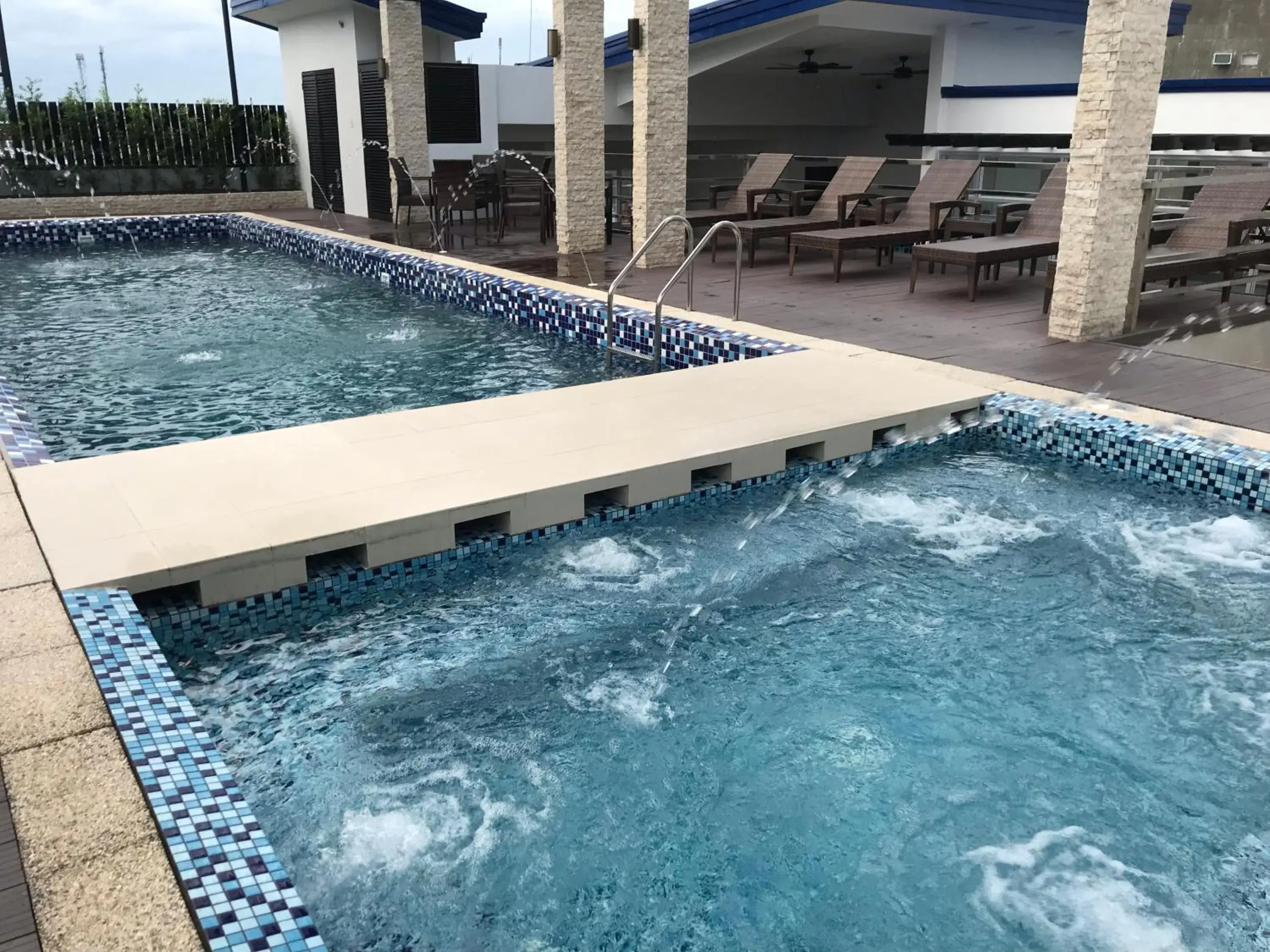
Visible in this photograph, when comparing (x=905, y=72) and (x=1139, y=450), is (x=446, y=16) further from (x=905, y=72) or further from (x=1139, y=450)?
(x=1139, y=450)

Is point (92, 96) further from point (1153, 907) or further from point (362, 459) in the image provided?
point (1153, 907)

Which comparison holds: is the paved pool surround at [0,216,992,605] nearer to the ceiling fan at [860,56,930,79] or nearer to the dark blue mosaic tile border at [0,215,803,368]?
the dark blue mosaic tile border at [0,215,803,368]

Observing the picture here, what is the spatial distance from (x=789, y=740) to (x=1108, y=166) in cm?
486

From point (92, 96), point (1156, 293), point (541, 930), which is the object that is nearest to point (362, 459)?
point (541, 930)

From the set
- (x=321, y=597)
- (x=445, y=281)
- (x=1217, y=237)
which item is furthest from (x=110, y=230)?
(x=1217, y=237)

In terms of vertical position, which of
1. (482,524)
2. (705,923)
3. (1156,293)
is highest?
(1156,293)

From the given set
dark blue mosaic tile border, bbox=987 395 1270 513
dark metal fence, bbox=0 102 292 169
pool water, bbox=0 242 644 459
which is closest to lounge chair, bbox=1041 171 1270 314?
dark blue mosaic tile border, bbox=987 395 1270 513

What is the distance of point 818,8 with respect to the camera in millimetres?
12852

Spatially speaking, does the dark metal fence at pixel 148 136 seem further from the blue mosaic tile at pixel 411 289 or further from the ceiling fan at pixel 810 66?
the ceiling fan at pixel 810 66

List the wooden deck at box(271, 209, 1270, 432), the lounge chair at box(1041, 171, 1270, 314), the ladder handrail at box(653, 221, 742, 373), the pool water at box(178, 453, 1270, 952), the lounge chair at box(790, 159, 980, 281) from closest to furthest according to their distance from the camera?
the pool water at box(178, 453, 1270, 952) < the wooden deck at box(271, 209, 1270, 432) < the ladder handrail at box(653, 221, 742, 373) < the lounge chair at box(1041, 171, 1270, 314) < the lounge chair at box(790, 159, 980, 281)

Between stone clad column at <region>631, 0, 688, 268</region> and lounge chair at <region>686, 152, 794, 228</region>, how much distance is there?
414 mm

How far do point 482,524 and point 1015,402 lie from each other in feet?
9.60

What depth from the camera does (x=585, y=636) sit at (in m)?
3.80

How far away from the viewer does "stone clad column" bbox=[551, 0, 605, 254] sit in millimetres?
11180
